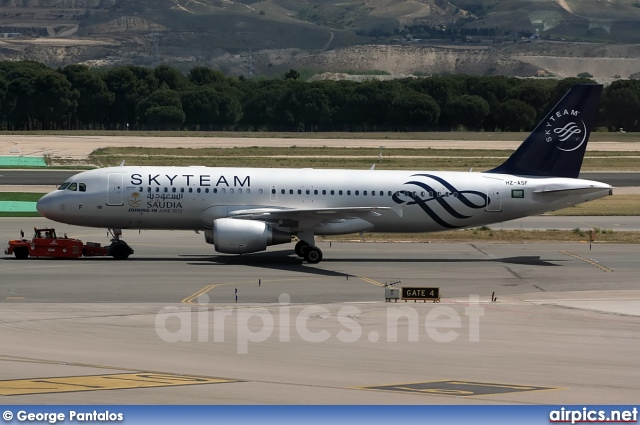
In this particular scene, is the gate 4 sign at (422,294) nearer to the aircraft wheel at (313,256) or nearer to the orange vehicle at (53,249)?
the aircraft wheel at (313,256)

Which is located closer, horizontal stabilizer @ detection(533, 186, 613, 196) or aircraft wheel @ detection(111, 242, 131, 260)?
aircraft wheel @ detection(111, 242, 131, 260)

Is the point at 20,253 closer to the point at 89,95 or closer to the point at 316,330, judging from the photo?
the point at 316,330

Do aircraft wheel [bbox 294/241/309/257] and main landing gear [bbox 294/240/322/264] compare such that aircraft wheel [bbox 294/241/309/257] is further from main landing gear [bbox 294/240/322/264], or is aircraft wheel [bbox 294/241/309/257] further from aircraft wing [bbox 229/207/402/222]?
aircraft wing [bbox 229/207/402/222]

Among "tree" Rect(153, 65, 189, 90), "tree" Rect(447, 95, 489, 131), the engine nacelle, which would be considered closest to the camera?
the engine nacelle

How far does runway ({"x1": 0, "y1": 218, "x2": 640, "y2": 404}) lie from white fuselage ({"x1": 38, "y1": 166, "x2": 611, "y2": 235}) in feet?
5.85

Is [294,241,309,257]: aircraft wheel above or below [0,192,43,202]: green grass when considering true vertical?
below

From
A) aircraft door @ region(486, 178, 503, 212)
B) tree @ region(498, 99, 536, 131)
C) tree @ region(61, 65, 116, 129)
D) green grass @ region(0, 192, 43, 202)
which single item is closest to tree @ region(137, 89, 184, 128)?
tree @ region(61, 65, 116, 129)

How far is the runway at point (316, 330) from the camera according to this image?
21.3 m

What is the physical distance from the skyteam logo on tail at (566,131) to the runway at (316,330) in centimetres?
510

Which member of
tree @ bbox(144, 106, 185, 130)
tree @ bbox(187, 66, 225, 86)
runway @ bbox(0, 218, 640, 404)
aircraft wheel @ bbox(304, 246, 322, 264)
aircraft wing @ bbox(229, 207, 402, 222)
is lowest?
runway @ bbox(0, 218, 640, 404)

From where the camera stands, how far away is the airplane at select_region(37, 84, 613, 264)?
44.6 metres

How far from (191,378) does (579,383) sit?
8.22 m

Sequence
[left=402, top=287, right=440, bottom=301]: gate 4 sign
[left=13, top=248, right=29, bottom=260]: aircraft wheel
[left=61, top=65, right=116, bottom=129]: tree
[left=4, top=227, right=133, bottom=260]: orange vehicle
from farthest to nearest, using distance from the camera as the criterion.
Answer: [left=61, top=65, right=116, bottom=129]: tree, [left=4, top=227, right=133, bottom=260]: orange vehicle, [left=13, top=248, right=29, bottom=260]: aircraft wheel, [left=402, top=287, right=440, bottom=301]: gate 4 sign

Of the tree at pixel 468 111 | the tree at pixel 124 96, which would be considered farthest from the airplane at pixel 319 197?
the tree at pixel 124 96
